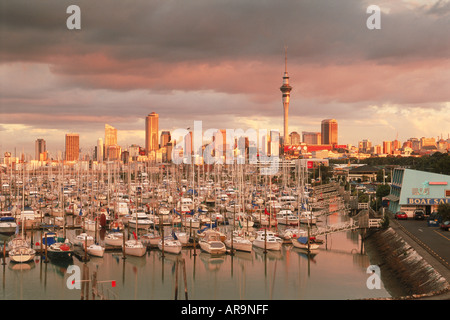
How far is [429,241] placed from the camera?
3594 cm

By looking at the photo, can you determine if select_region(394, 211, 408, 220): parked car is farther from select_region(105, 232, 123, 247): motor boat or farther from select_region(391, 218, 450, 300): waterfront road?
select_region(105, 232, 123, 247): motor boat

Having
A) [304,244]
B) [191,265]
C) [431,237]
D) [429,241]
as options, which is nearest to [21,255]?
[191,265]

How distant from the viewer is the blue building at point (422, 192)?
49562 millimetres

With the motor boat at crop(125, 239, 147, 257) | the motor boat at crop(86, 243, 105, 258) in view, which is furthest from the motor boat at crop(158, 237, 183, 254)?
the motor boat at crop(86, 243, 105, 258)

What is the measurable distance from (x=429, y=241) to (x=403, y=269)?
17.7 feet

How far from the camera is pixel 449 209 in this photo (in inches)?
1683

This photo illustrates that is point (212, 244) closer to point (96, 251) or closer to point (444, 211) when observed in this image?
point (96, 251)

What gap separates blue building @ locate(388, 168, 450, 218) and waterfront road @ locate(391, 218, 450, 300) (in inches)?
97.8

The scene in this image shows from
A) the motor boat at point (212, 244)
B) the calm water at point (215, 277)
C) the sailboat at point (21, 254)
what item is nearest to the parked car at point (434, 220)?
the calm water at point (215, 277)

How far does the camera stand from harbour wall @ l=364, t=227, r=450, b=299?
84.8 ft
